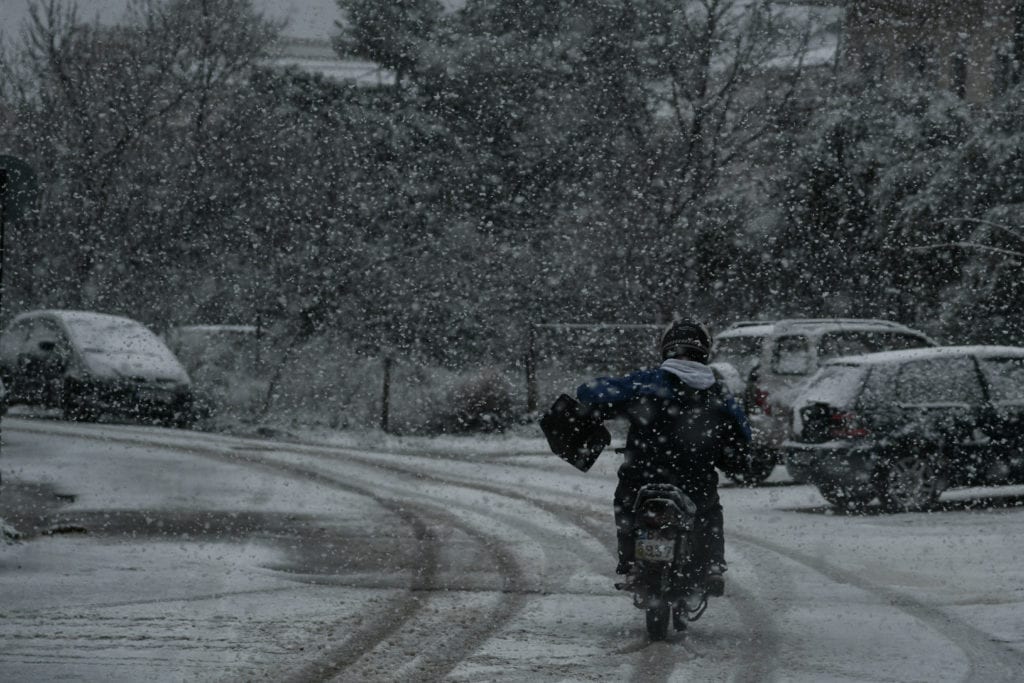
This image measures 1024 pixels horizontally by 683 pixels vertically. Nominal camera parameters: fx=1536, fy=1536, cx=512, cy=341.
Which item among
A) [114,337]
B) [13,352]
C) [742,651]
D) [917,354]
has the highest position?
[917,354]

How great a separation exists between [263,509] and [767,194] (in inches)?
714

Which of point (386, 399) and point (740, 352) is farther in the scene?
point (386, 399)

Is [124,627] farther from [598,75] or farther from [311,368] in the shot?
[598,75]

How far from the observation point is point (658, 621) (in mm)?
7531

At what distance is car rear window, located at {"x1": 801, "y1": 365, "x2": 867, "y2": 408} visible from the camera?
45.0 ft

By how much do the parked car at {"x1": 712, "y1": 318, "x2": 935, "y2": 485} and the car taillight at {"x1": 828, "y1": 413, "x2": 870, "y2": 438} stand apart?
5.24 ft

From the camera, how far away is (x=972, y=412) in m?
13.8

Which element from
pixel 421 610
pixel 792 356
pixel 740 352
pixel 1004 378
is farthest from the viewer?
pixel 740 352

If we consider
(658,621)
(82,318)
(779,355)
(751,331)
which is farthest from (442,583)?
(82,318)

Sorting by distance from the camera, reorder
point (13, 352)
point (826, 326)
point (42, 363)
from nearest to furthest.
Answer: point (826, 326) < point (42, 363) < point (13, 352)

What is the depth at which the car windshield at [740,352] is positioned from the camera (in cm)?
1673

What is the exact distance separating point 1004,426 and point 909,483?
43.1 inches

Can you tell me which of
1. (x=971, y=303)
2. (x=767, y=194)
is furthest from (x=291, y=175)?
(x=971, y=303)

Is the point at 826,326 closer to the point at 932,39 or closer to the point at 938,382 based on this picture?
the point at 938,382
